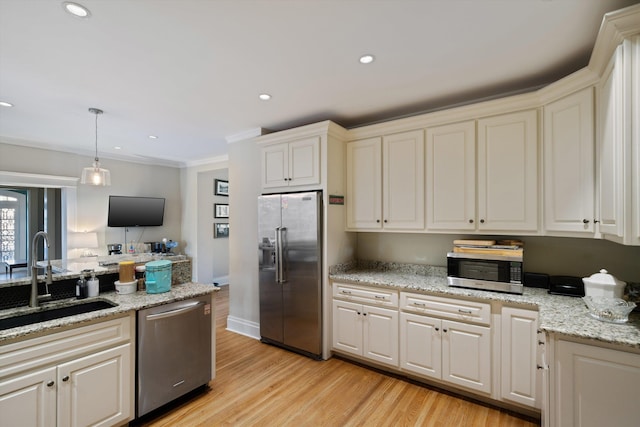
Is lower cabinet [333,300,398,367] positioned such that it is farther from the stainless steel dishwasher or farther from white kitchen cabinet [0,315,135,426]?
white kitchen cabinet [0,315,135,426]

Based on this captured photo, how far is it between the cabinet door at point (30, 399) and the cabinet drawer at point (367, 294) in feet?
7.46

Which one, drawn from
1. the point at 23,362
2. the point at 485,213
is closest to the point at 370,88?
the point at 485,213

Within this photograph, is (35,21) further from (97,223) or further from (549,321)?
(97,223)

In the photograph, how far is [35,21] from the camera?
66.6 inches

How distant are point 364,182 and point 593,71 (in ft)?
6.39

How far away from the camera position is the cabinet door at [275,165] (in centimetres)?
343

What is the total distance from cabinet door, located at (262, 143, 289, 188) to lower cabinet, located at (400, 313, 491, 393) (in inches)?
77.5

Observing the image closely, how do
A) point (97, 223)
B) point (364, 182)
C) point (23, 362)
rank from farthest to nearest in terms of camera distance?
point (97, 223)
point (364, 182)
point (23, 362)

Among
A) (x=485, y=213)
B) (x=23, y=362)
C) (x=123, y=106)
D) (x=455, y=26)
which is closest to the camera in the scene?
(x=23, y=362)

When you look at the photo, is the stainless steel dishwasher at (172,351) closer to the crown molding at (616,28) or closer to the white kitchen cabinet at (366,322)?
the white kitchen cabinet at (366,322)

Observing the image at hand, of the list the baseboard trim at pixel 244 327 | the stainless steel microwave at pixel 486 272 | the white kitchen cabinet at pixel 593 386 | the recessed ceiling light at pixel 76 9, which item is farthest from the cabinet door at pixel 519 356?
the recessed ceiling light at pixel 76 9

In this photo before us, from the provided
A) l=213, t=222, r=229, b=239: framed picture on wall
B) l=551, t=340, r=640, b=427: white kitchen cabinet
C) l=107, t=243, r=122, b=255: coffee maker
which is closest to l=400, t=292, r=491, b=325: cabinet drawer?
l=551, t=340, r=640, b=427: white kitchen cabinet

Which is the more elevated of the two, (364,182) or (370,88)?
(370,88)

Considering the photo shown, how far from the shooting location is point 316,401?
8.06ft
